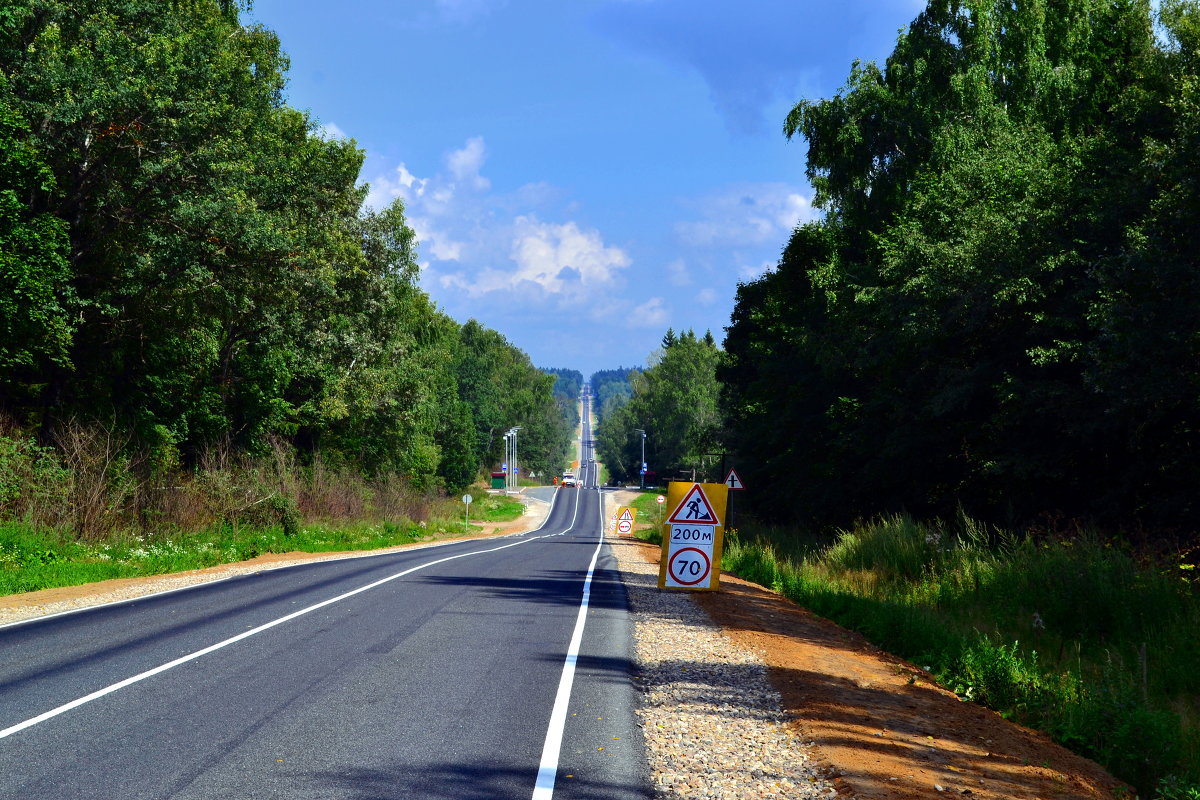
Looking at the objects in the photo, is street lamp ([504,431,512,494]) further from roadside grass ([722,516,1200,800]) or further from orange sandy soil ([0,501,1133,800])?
orange sandy soil ([0,501,1133,800])

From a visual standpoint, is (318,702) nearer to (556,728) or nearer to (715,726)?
(556,728)

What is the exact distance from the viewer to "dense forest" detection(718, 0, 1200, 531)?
53.8ft

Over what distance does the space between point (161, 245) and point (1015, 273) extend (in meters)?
20.8

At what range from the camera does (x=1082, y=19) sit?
28484mm

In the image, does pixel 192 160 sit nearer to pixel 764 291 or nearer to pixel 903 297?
pixel 903 297

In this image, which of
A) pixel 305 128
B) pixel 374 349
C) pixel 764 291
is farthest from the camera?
pixel 764 291

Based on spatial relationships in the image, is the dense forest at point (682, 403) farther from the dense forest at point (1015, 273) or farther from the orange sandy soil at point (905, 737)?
the orange sandy soil at point (905, 737)

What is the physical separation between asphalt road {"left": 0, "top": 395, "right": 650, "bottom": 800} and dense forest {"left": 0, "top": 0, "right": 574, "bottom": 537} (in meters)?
12.3

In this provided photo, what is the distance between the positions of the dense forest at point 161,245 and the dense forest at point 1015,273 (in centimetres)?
1777

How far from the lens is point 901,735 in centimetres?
768

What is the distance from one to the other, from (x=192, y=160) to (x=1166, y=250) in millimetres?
22100

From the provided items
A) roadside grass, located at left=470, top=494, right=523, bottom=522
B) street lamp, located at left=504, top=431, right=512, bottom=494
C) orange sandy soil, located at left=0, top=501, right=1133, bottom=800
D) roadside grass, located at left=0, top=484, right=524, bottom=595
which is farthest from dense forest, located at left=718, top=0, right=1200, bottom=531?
street lamp, located at left=504, top=431, right=512, bottom=494


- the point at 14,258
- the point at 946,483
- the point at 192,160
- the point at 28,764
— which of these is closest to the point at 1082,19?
the point at 946,483

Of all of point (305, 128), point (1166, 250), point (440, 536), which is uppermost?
point (305, 128)
